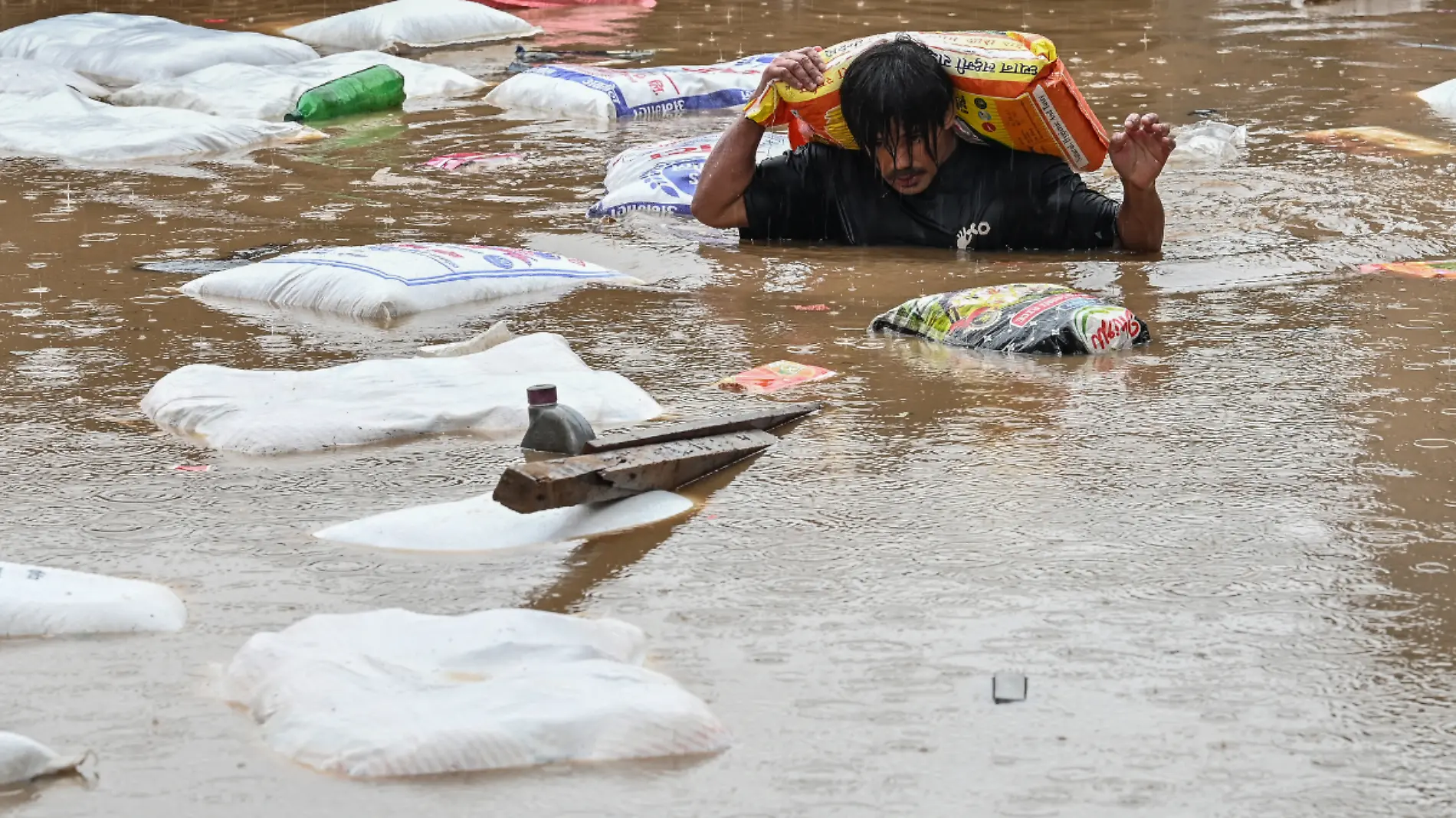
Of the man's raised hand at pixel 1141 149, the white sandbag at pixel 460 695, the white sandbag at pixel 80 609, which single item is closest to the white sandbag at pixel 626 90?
the man's raised hand at pixel 1141 149

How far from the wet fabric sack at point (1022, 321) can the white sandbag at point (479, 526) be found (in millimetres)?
1237

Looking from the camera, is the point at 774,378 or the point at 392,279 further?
the point at 392,279

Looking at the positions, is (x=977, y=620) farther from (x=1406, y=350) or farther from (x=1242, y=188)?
(x=1242, y=188)

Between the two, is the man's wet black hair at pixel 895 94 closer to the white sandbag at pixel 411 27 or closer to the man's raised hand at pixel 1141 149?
the man's raised hand at pixel 1141 149

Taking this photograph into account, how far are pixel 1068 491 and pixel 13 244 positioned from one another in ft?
11.2

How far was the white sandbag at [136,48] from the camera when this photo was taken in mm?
8430

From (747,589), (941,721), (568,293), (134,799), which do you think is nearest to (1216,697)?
(941,721)

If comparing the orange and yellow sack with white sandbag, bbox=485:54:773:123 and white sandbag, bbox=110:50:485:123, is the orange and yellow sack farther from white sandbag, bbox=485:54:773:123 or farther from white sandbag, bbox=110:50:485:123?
white sandbag, bbox=110:50:485:123

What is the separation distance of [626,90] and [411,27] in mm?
2855

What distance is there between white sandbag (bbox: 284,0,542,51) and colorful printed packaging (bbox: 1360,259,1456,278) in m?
6.46

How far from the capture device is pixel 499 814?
189 centimetres

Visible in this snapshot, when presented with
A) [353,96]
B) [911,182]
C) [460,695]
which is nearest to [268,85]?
[353,96]

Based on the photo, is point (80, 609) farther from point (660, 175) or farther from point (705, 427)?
point (660, 175)

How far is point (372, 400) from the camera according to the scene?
133 inches
